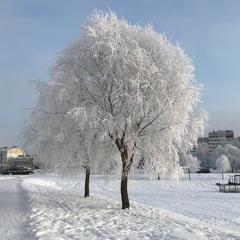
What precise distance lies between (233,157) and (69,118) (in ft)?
395

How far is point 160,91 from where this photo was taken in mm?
15633

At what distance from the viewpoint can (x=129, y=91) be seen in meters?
15.7

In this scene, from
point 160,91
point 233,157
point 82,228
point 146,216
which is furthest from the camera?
point 233,157

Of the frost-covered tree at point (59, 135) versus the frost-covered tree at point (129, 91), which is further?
the frost-covered tree at point (59, 135)

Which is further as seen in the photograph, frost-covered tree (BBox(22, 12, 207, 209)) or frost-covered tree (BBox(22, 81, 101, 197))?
frost-covered tree (BBox(22, 81, 101, 197))

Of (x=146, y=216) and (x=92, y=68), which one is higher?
(x=92, y=68)

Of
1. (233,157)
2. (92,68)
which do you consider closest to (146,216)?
(92,68)

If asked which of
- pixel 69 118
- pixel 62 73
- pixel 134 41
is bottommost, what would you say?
pixel 69 118

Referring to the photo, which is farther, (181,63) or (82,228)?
(181,63)

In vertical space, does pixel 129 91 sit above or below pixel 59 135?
above

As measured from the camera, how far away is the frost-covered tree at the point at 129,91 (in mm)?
15516

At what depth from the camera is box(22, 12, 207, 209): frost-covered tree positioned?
1552 centimetres

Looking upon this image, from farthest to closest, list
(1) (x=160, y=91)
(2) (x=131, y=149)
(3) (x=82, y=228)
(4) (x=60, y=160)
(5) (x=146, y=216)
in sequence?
(4) (x=60, y=160) → (2) (x=131, y=149) → (1) (x=160, y=91) → (5) (x=146, y=216) → (3) (x=82, y=228)

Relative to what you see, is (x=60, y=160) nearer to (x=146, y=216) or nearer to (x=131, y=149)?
(x=131, y=149)
